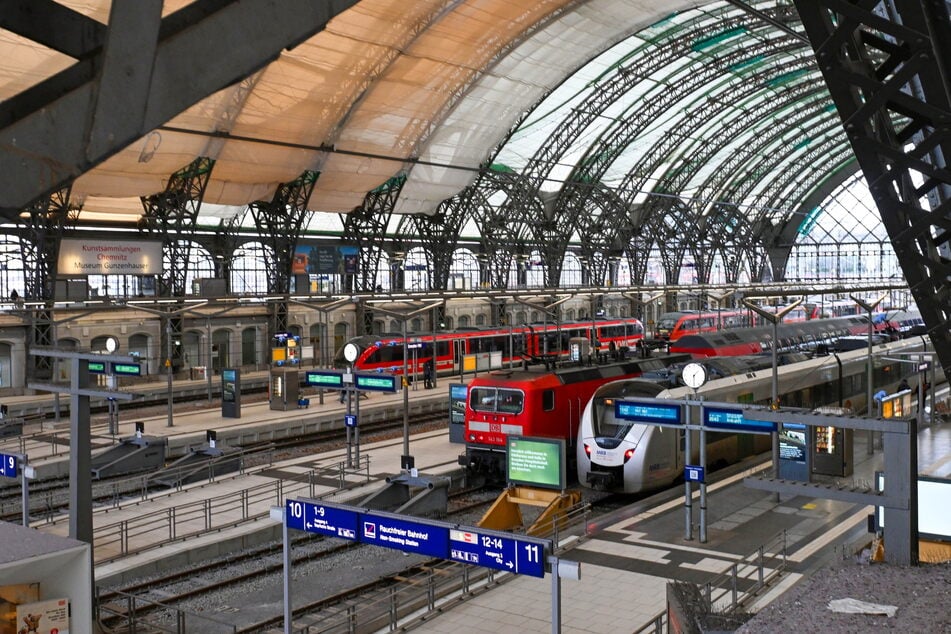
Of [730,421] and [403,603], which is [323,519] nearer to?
[403,603]

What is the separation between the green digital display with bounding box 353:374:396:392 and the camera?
962 inches

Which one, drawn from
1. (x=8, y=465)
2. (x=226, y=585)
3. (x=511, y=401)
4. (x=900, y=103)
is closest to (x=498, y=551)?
(x=900, y=103)

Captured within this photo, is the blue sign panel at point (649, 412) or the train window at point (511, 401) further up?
the blue sign panel at point (649, 412)

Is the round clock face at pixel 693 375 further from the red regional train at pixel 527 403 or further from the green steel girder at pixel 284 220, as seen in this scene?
the green steel girder at pixel 284 220

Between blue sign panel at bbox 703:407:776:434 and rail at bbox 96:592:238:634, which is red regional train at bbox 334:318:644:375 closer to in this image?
blue sign panel at bbox 703:407:776:434

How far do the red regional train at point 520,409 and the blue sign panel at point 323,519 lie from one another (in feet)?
39.0

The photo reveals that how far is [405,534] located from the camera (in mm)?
10734

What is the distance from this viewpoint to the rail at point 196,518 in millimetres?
18172

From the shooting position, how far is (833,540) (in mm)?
17969

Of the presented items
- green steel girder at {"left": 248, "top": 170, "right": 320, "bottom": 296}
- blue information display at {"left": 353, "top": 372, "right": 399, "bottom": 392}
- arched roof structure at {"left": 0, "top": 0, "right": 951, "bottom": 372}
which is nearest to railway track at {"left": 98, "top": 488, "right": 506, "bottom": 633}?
blue information display at {"left": 353, "top": 372, "right": 399, "bottom": 392}

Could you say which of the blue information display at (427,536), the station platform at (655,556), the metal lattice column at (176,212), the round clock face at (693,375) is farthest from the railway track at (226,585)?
the metal lattice column at (176,212)

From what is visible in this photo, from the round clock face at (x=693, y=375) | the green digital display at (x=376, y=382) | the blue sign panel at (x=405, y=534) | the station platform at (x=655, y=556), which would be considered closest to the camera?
the blue sign panel at (x=405, y=534)

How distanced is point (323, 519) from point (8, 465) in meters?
8.63

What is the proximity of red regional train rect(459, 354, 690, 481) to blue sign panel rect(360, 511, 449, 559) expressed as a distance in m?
12.4
